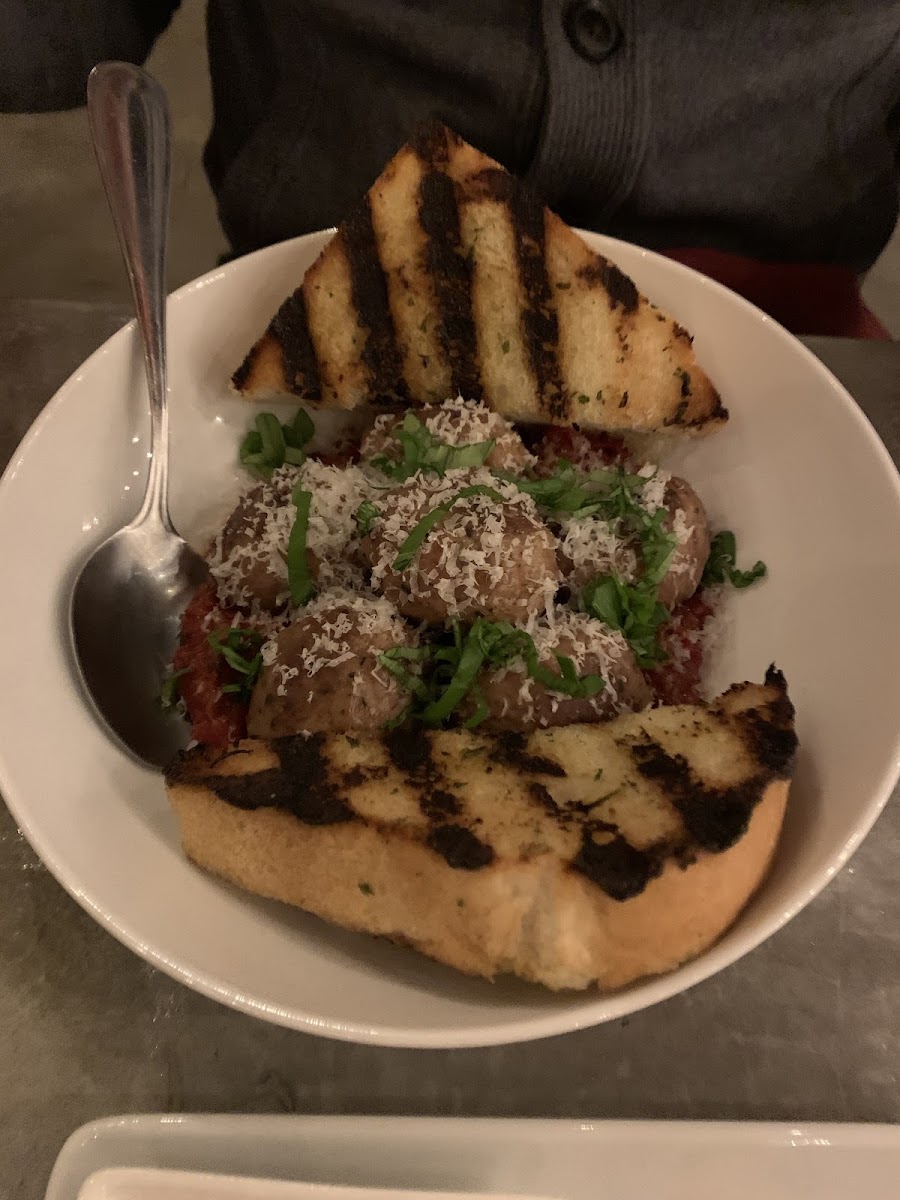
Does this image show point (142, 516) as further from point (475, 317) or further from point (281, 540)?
point (475, 317)

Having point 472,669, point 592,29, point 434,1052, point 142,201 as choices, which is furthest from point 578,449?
point 434,1052

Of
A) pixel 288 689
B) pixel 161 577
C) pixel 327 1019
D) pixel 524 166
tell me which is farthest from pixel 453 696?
pixel 524 166

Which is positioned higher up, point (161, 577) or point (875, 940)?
point (161, 577)

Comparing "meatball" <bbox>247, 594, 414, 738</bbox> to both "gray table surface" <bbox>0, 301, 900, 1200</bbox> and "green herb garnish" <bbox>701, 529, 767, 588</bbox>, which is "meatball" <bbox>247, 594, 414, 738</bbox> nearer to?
"gray table surface" <bbox>0, 301, 900, 1200</bbox>

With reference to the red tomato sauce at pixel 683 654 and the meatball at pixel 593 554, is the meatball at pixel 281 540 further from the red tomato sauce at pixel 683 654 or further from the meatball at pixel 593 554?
the red tomato sauce at pixel 683 654

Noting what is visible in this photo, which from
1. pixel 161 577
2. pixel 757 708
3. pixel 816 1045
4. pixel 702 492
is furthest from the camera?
pixel 702 492

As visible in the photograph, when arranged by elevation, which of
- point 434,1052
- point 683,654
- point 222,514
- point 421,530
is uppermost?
point 421,530

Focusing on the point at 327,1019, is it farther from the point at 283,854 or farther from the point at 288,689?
the point at 288,689
